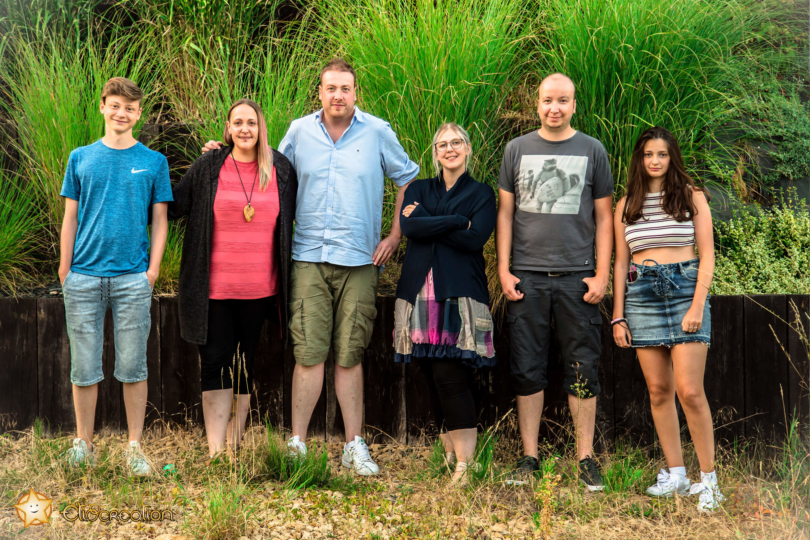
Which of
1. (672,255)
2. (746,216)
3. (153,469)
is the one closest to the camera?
(672,255)

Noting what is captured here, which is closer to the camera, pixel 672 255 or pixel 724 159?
pixel 672 255

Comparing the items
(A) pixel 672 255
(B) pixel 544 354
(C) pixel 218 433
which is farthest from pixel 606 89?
(C) pixel 218 433

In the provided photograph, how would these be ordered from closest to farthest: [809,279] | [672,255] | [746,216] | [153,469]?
[672,255] < [153,469] < [809,279] < [746,216]

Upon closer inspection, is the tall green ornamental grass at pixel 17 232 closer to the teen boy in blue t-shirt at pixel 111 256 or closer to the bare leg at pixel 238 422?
the teen boy in blue t-shirt at pixel 111 256

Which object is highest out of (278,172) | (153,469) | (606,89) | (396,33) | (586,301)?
(396,33)

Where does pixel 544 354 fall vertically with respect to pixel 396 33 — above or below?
below

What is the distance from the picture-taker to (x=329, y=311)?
9.87 ft

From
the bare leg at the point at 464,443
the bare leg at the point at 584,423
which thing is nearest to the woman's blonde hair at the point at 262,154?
the bare leg at the point at 464,443

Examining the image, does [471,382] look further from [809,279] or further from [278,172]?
[809,279]

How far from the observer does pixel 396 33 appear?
3811mm

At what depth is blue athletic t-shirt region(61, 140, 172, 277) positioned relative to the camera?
2785 mm

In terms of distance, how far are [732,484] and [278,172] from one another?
253 centimetres

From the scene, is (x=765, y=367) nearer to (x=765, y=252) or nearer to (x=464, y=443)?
(x=765, y=252)

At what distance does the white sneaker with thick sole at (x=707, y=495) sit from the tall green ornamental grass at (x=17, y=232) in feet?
12.8
